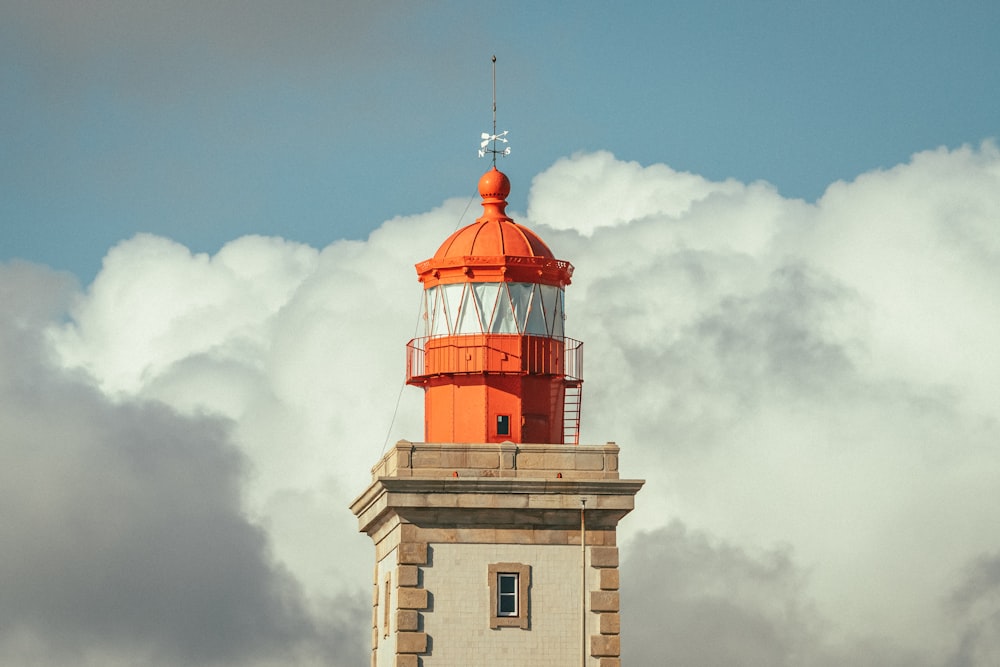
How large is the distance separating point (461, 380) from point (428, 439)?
1219 mm

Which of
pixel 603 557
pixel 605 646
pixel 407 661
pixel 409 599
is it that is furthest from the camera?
pixel 603 557

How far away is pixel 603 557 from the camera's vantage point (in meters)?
37.6

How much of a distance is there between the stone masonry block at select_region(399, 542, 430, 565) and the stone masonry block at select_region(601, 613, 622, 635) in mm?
2975

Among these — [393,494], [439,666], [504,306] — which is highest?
[504,306]

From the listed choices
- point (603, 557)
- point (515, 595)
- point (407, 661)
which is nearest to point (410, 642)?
point (407, 661)

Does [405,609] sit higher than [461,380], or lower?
lower

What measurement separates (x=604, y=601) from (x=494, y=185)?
7339 millimetres

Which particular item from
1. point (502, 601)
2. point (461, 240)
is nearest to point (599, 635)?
point (502, 601)

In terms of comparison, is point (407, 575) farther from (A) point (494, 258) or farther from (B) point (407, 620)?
(A) point (494, 258)

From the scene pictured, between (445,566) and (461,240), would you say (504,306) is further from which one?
(445,566)

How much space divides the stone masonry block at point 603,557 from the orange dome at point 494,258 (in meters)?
4.56

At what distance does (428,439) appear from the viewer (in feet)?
128

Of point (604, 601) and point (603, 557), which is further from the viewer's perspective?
point (603, 557)

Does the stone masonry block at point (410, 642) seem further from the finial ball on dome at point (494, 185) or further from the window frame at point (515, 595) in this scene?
the finial ball on dome at point (494, 185)
